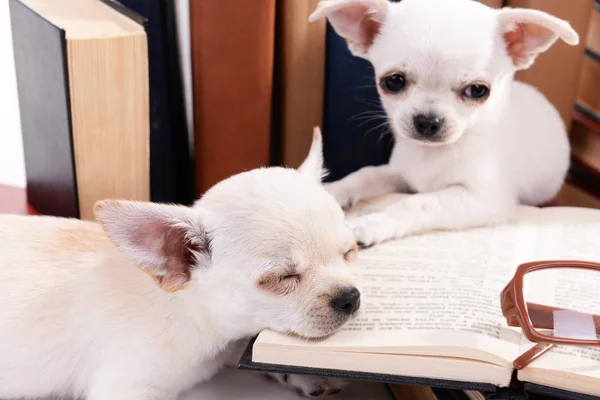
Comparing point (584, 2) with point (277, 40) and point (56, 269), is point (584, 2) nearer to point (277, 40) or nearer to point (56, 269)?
point (277, 40)

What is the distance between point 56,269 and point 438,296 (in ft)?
1.47

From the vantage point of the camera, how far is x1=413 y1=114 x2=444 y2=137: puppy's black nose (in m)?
0.89

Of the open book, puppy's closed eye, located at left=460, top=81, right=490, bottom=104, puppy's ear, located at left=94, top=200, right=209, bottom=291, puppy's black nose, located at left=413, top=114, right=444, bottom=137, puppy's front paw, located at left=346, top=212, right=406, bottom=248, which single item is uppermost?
puppy's closed eye, located at left=460, top=81, right=490, bottom=104

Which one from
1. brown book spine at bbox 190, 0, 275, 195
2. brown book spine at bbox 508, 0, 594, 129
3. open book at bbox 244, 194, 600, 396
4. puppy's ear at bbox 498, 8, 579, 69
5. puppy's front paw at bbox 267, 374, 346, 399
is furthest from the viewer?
brown book spine at bbox 508, 0, 594, 129

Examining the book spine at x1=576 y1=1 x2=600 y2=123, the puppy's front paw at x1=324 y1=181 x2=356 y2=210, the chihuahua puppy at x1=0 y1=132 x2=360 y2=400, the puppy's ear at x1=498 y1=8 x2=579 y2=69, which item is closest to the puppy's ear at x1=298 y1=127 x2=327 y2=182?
the chihuahua puppy at x1=0 y1=132 x2=360 y2=400

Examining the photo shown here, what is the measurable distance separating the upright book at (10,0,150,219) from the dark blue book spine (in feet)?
1.12

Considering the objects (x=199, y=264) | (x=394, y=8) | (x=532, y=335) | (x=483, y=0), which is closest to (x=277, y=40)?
(x=394, y=8)

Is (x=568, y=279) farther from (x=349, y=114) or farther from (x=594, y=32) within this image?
(x=594, y=32)

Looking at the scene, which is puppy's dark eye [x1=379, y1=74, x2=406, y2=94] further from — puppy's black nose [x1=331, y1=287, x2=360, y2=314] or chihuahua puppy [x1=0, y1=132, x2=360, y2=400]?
puppy's black nose [x1=331, y1=287, x2=360, y2=314]

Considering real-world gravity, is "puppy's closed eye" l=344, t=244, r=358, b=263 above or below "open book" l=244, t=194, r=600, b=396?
above

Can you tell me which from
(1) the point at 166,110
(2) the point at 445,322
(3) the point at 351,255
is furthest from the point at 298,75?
(2) the point at 445,322

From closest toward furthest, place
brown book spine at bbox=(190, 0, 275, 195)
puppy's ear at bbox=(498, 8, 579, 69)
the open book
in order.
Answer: the open book
puppy's ear at bbox=(498, 8, 579, 69)
brown book spine at bbox=(190, 0, 275, 195)

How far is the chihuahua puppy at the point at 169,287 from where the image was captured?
661 mm

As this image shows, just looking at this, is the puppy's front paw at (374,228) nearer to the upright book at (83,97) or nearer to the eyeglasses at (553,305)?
the eyeglasses at (553,305)
